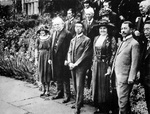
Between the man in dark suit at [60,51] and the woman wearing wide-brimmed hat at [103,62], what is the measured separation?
1344mm

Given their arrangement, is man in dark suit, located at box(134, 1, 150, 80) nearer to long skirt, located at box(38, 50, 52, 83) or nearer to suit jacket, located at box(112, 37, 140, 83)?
suit jacket, located at box(112, 37, 140, 83)

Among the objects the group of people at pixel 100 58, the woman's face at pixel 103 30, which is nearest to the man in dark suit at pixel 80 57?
the group of people at pixel 100 58

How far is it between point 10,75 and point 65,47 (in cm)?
416

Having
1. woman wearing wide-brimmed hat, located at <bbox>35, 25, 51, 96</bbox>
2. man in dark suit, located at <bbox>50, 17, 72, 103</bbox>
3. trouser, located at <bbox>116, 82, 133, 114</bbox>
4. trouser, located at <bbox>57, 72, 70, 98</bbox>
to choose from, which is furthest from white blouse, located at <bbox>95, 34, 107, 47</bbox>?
woman wearing wide-brimmed hat, located at <bbox>35, 25, 51, 96</bbox>

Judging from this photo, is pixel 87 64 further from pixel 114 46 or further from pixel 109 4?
pixel 109 4

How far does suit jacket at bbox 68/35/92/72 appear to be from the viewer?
216 inches

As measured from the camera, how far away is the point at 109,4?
666 centimetres

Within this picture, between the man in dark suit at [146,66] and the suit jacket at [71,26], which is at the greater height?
the suit jacket at [71,26]

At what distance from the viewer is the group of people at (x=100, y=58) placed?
4480 millimetres

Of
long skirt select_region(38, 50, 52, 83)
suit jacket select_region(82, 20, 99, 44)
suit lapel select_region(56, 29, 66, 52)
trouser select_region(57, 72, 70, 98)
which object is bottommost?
trouser select_region(57, 72, 70, 98)

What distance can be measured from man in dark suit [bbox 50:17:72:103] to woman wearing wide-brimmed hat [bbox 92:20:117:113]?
1.34m

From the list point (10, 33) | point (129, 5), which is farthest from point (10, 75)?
point (129, 5)

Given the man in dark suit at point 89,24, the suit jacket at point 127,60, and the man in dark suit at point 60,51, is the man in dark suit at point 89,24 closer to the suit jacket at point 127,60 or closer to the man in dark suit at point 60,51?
the man in dark suit at point 60,51

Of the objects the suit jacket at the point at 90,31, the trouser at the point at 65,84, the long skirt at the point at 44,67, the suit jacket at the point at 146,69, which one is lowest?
the trouser at the point at 65,84
